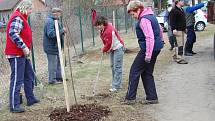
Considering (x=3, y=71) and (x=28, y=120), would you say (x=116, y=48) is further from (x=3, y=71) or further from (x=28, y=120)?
(x=3, y=71)

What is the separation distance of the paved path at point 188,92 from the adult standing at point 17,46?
91.3 inches

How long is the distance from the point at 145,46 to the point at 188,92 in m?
1.78

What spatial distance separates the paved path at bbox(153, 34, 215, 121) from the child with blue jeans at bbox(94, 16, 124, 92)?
3.06 feet

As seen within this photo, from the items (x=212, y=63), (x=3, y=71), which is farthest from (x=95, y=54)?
(x=212, y=63)

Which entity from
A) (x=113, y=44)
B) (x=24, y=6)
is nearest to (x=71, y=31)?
(x=113, y=44)

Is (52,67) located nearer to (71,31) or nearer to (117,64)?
(117,64)

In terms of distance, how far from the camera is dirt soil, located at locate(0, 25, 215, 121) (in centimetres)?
671

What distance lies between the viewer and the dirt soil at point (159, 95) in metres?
6.71

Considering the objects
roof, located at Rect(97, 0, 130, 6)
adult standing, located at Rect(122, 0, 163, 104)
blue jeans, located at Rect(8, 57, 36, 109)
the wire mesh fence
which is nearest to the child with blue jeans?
the wire mesh fence

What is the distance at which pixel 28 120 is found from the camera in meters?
6.63

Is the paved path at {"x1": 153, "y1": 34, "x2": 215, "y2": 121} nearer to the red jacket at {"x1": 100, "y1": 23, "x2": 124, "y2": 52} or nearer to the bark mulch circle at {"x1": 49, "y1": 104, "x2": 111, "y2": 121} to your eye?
the bark mulch circle at {"x1": 49, "y1": 104, "x2": 111, "y2": 121}

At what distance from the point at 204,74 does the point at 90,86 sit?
9.47 feet

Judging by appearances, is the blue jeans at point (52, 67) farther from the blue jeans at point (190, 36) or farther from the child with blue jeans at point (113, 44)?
the blue jeans at point (190, 36)

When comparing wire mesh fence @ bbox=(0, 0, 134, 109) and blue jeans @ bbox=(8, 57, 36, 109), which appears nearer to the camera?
blue jeans @ bbox=(8, 57, 36, 109)
